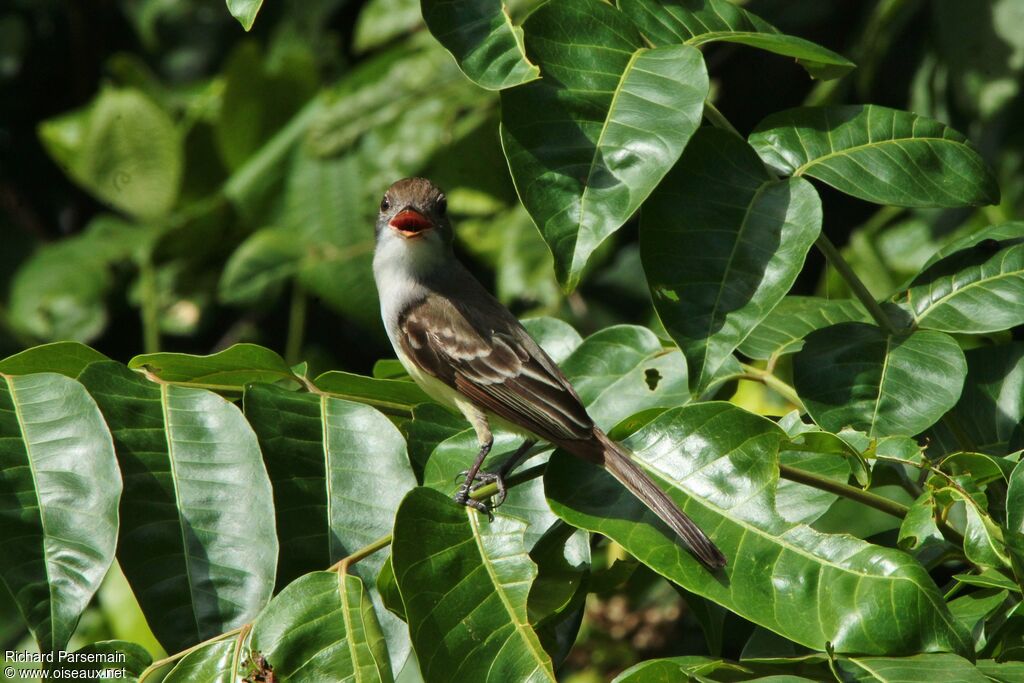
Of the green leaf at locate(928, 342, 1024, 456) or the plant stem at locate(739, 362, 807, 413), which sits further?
the plant stem at locate(739, 362, 807, 413)

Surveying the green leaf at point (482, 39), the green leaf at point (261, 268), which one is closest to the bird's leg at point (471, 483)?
the green leaf at point (482, 39)

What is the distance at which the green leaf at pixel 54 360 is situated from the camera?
8.43 ft

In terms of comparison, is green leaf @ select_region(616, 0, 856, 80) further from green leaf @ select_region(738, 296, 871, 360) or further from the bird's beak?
the bird's beak

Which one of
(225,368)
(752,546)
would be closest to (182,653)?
(225,368)

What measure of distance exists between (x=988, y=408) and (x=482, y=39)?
5.18ft

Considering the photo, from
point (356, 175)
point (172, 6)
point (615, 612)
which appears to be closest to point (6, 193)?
point (172, 6)

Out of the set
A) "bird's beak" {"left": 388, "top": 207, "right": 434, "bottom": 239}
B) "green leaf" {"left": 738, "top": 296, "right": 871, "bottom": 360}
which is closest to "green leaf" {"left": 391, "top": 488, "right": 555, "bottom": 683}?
"green leaf" {"left": 738, "top": 296, "right": 871, "bottom": 360}

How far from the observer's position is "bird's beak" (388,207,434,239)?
3896 mm

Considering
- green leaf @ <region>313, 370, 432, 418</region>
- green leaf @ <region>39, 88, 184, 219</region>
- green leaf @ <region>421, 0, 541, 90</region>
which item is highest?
green leaf @ <region>421, 0, 541, 90</region>

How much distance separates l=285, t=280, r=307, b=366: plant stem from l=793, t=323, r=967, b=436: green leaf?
4197mm

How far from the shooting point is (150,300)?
626 cm

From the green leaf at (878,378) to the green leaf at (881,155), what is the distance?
0.34 metres

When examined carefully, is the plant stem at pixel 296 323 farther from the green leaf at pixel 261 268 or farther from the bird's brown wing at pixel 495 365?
the bird's brown wing at pixel 495 365

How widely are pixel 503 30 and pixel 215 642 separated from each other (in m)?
1.46
